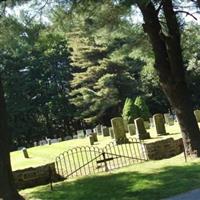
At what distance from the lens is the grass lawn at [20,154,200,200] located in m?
9.51

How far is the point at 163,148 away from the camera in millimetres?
15148

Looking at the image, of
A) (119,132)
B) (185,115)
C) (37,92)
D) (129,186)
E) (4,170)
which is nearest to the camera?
(4,170)

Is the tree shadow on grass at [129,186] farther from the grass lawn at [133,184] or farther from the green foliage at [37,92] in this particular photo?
the green foliage at [37,92]

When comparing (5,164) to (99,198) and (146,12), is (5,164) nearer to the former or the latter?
(99,198)

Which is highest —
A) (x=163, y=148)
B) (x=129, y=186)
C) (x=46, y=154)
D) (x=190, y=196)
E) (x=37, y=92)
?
(x=37, y=92)

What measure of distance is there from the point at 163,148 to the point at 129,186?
4.96 m

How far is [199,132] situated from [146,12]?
12.6 feet

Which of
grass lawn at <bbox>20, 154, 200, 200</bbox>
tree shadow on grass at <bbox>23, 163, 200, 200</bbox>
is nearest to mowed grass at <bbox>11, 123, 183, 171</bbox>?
grass lawn at <bbox>20, 154, 200, 200</bbox>

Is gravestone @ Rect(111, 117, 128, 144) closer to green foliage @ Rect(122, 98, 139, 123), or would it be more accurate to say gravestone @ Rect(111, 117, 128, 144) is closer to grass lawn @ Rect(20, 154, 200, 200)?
grass lawn @ Rect(20, 154, 200, 200)

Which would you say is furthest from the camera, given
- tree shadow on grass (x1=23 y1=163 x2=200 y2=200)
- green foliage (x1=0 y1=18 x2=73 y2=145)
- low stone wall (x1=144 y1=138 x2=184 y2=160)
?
green foliage (x1=0 y1=18 x2=73 y2=145)

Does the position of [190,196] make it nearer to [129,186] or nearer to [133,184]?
[129,186]

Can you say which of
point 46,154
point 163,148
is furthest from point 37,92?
point 163,148

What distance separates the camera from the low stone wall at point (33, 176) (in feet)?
43.0

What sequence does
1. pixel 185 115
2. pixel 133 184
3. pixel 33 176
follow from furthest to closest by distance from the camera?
pixel 185 115 < pixel 33 176 < pixel 133 184
